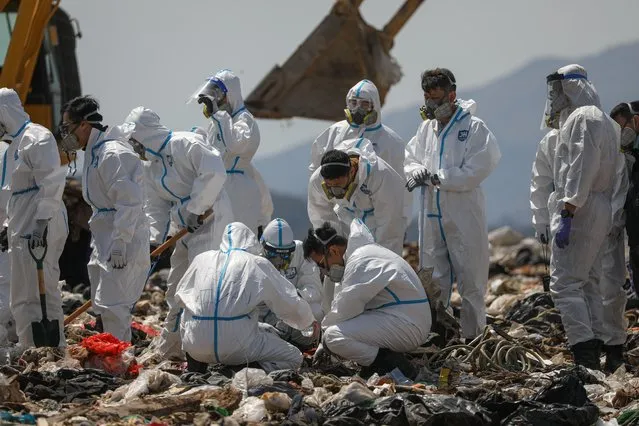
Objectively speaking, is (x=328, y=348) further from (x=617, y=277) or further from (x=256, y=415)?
(x=617, y=277)

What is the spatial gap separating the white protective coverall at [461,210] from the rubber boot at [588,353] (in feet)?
4.49

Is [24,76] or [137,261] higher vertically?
[24,76]

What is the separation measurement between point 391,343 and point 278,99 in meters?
14.4

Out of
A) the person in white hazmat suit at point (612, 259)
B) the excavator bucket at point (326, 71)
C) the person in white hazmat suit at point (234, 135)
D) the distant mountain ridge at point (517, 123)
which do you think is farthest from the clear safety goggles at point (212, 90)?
the distant mountain ridge at point (517, 123)

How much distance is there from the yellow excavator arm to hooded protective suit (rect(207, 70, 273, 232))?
13.2 feet

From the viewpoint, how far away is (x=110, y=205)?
12297mm

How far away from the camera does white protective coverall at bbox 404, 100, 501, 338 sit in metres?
12.9

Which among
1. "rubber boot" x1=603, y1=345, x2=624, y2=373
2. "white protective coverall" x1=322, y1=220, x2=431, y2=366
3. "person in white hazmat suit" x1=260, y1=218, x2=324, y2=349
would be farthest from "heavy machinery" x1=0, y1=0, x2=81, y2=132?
"rubber boot" x1=603, y1=345, x2=624, y2=373

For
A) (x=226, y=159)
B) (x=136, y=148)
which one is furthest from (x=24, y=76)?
(x=136, y=148)

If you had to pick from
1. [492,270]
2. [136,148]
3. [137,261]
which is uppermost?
[136,148]

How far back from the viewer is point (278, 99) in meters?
25.0

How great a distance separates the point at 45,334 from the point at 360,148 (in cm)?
299

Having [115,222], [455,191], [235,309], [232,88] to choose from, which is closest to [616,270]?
[455,191]

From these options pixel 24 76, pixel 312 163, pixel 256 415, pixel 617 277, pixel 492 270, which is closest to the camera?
pixel 256 415
